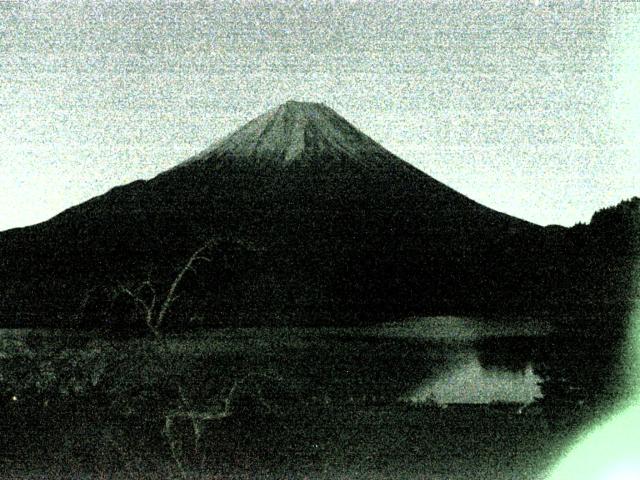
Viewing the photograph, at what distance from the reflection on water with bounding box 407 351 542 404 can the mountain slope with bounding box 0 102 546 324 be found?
4447 centimetres

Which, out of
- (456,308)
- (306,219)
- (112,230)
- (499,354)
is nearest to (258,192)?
(306,219)

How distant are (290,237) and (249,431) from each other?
11582 centimetres

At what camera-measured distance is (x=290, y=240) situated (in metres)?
128

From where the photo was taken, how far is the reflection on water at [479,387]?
23.0 metres

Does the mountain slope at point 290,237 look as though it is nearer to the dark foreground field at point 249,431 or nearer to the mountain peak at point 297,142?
the mountain peak at point 297,142

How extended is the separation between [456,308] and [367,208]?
54.4 m

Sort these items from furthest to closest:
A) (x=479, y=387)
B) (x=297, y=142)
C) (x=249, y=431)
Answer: (x=297, y=142) → (x=479, y=387) → (x=249, y=431)

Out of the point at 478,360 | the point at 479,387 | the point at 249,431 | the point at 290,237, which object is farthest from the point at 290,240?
the point at 249,431

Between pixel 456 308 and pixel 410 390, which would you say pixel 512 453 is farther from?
pixel 456 308

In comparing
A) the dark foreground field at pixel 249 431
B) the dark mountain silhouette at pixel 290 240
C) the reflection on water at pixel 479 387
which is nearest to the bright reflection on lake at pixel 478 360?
the reflection on water at pixel 479 387

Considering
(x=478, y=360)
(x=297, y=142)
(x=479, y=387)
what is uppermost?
(x=297, y=142)

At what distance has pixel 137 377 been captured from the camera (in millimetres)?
25547

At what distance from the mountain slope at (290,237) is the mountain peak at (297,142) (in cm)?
32

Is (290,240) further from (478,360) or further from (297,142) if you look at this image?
(478,360)
